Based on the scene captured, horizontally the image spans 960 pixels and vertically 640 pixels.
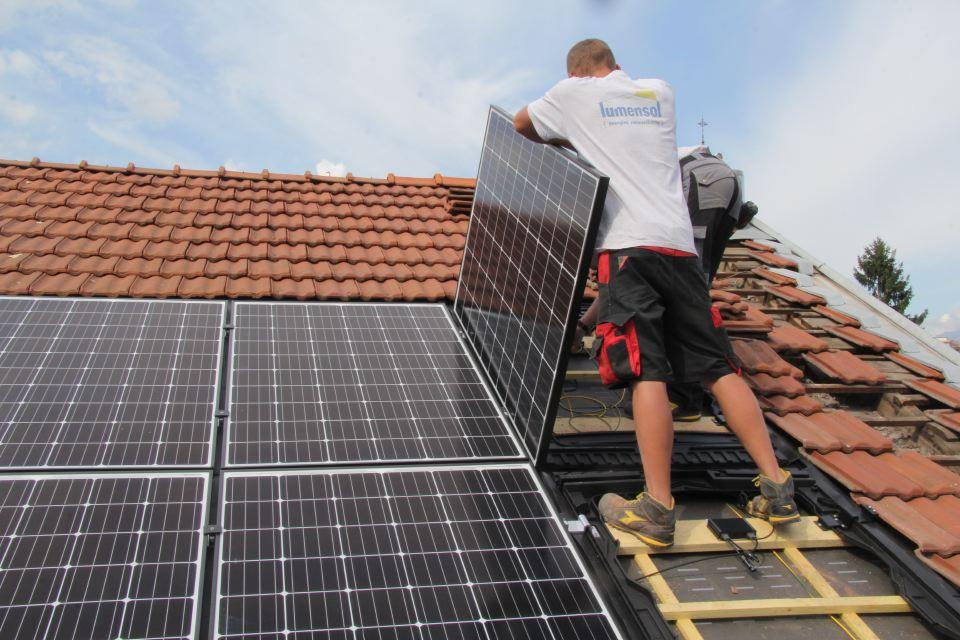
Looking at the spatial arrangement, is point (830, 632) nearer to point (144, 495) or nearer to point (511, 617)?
point (511, 617)

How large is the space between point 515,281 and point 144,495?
247 centimetres

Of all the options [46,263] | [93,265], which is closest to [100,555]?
[93,265]

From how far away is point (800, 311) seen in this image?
279 inches

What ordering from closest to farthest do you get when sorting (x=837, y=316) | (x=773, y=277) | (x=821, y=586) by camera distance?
(x=821, y=586), (x=837, y=316), (x=773, y=277)

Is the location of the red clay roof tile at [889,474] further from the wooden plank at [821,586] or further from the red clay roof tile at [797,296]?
the red clay roof tile at [797,296]

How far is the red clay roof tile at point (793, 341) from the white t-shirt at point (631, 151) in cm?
247

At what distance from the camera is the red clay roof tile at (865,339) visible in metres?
6.50

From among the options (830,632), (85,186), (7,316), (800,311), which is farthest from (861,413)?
(85,186)

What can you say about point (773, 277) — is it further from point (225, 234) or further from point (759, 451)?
point (225, 234)

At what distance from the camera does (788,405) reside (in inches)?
198

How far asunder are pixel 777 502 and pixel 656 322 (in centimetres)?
112

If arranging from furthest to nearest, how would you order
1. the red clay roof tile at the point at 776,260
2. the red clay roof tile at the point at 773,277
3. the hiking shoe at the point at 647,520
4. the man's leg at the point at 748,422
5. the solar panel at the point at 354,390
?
the red clay roof tile at the point at 776,260, the red clay roof tile at the point at 773,277, the solar panel at the point at 354,390, the man's leg at the point at 748,422, the hiking shoe at the point at 647,520

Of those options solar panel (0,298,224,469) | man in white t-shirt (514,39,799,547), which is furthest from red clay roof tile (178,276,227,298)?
man in white t-shirt (514,39,799,547)

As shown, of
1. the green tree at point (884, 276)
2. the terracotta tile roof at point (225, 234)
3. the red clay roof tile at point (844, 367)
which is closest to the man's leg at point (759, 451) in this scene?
the red clay roof tile at point (844, 367)
